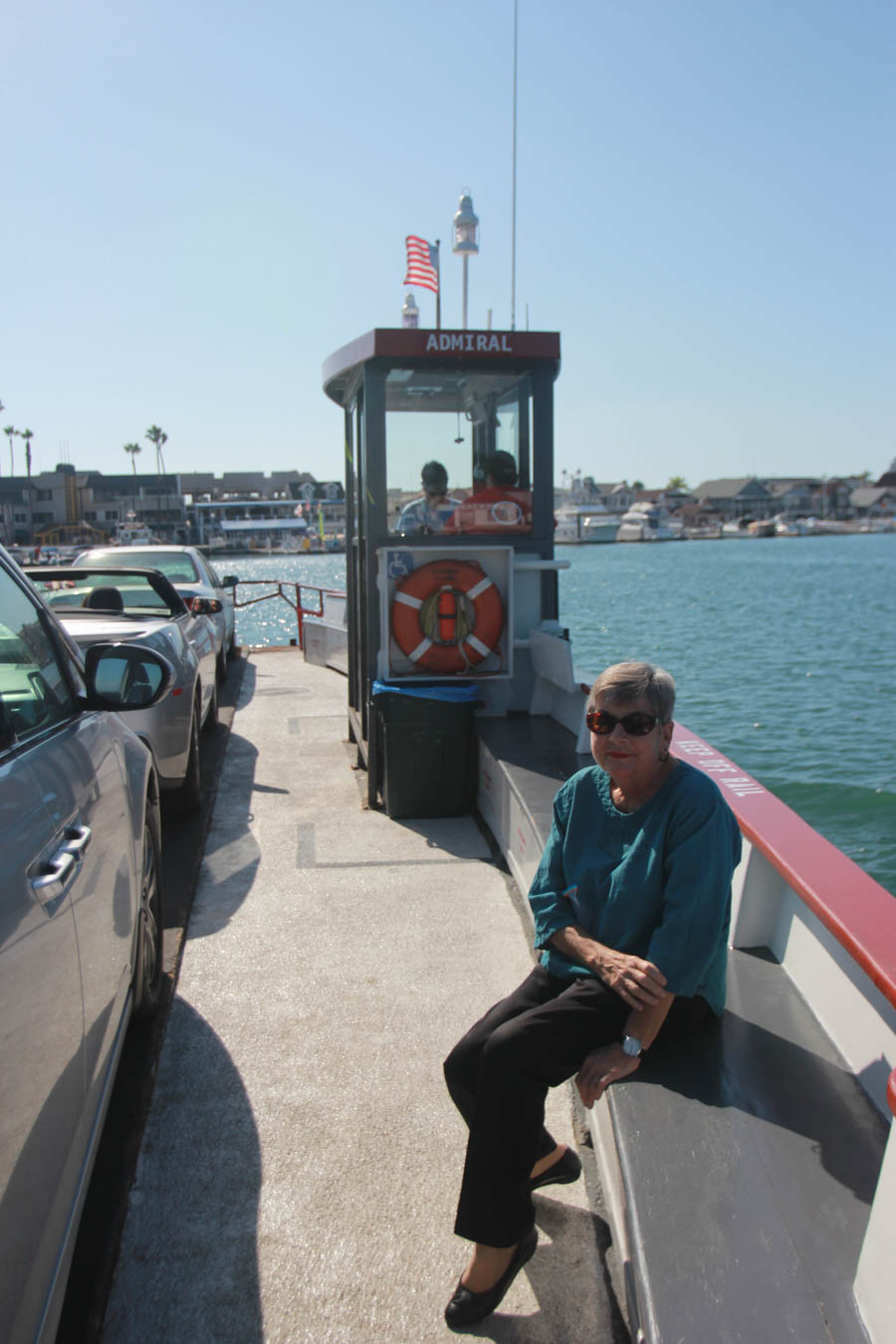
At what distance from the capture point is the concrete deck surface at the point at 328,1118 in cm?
215

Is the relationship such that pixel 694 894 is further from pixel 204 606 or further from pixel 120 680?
pixel 204 606

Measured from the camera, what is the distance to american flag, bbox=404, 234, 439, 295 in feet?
21.4

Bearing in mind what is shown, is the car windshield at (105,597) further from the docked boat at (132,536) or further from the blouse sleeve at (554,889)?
the docked boat at (132,536)

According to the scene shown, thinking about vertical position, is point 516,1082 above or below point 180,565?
below

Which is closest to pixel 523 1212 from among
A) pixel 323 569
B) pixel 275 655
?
pixel 275 655

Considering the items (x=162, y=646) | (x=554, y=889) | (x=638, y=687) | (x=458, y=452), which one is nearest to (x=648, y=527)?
(x=458, y=452)

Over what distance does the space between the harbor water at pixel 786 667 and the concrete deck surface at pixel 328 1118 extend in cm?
224

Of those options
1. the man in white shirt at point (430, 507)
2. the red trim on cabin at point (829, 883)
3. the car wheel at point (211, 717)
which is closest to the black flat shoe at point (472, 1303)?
the red trim on cabin at point (829, 883)

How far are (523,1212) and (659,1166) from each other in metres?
0.36

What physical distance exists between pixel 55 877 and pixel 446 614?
12.7ft

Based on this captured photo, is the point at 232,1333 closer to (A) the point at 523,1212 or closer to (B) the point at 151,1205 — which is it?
(B) the point at 151,1205

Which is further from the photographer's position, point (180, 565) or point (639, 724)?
point (180, 565)

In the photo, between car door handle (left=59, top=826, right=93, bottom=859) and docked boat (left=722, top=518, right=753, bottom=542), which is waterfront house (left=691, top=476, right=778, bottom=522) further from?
car door handle (left=59, top=826, right=93, bottom=859)

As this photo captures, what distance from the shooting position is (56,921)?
171 cm
